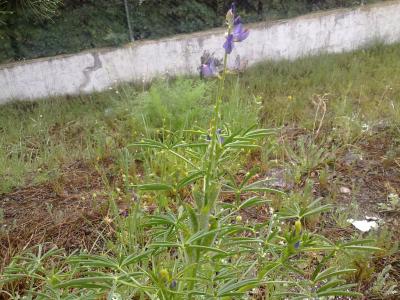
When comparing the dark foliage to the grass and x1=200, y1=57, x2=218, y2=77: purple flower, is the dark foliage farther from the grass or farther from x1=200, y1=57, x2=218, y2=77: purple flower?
x1=200, y1=57, x2=218, y2=77: purple flower

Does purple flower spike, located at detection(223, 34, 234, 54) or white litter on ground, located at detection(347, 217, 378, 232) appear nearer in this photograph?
purple flower spike, located at detection(223, 34, 234, 54)

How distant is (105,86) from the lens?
5.28 m

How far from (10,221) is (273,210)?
1759 mm

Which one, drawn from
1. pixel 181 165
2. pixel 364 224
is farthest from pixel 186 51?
pixel 364 224

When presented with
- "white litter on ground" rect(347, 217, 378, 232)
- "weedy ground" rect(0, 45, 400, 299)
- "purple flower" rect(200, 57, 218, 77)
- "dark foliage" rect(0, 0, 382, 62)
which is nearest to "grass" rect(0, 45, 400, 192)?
"weedy ground" rect(0, 45, 400, 299)

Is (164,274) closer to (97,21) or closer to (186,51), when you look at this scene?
(186,51)

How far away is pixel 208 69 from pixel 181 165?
1.39 meters

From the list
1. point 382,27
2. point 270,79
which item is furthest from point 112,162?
Result: point 382,27

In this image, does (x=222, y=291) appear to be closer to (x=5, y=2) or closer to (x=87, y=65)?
(x=87, y=65)

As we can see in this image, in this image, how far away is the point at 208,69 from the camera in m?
1.67

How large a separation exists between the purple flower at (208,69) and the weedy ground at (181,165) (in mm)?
331

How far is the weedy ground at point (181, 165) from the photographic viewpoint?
258 centimetres

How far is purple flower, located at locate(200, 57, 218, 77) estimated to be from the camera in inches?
65.4

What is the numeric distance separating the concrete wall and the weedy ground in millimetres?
320
